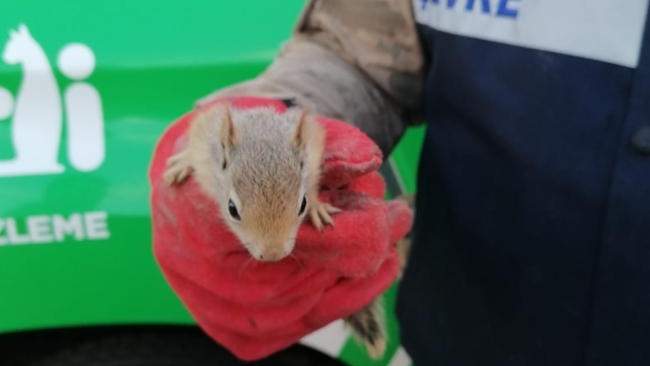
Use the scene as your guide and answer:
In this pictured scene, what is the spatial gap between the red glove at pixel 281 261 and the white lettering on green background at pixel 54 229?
0.26 meters

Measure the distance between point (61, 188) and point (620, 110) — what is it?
0.91 m

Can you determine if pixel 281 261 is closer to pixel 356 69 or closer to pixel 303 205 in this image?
pixel 303 205

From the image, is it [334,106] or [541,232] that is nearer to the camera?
[541,232]

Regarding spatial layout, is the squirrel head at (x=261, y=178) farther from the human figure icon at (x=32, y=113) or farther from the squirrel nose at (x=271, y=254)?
the human figure icon at (x=32, y=113)

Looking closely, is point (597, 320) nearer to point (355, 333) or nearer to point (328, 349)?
point (355, 333)

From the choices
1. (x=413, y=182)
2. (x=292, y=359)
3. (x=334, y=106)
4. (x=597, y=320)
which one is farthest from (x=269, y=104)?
(x=292, y=359)

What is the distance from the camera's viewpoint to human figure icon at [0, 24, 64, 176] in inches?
43.2

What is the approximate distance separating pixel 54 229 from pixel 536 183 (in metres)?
0.82

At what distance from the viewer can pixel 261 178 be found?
2.39ft

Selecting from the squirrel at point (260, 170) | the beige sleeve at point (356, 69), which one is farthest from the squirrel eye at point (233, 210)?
the beige sleeve at point (356, 69)

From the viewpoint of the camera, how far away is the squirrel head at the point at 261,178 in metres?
0.72

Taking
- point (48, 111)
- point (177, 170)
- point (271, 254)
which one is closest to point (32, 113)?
point (48, 111)

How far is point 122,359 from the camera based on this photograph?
4.19 ft

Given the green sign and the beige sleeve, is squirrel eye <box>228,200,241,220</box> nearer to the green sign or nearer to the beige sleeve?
the beige sleeve
